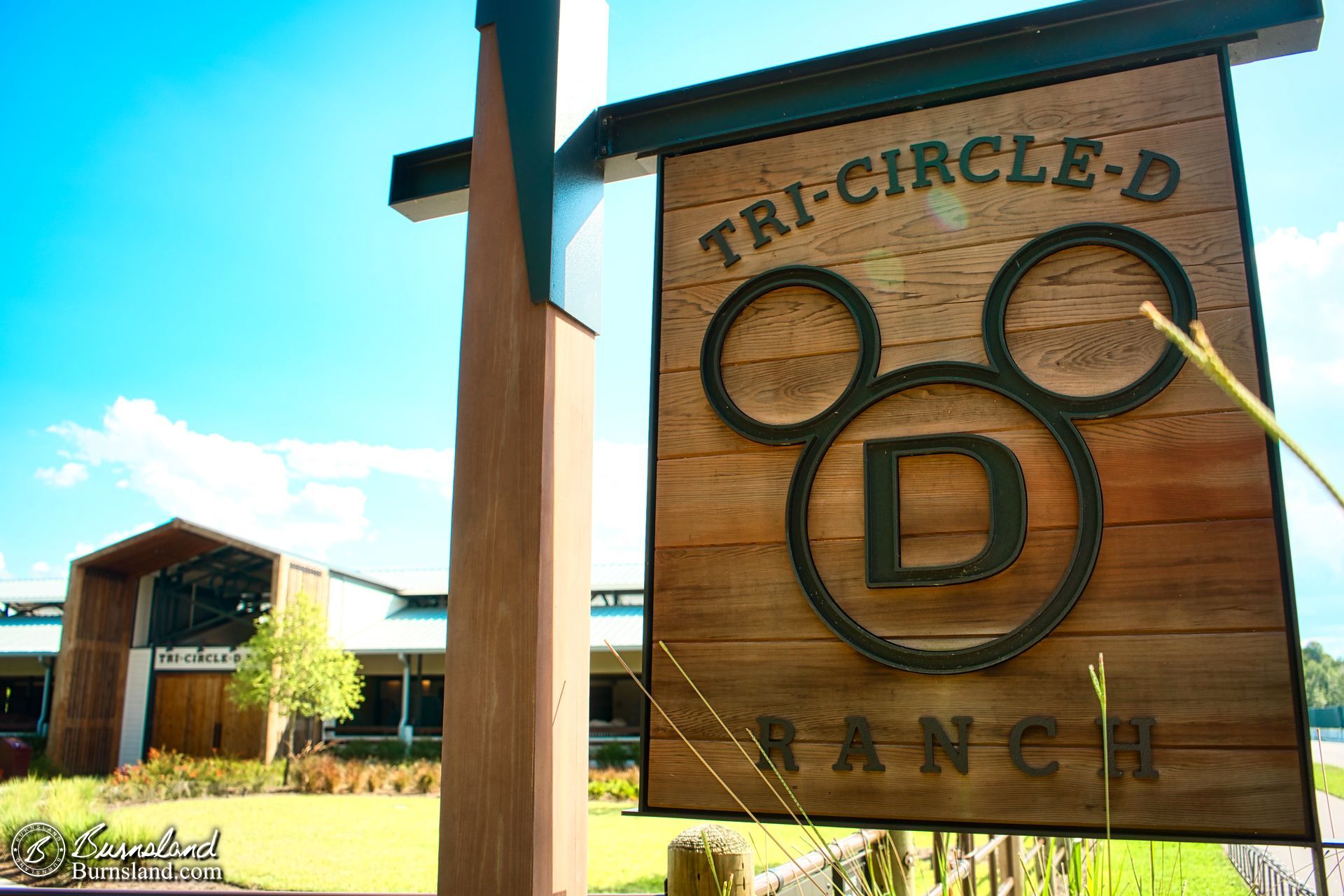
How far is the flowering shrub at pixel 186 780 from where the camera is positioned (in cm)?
1267

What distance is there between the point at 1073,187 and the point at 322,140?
9113mm

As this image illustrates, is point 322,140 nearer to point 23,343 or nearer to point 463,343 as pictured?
point 463,343

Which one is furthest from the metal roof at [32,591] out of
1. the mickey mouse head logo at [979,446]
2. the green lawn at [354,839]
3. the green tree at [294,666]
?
the mickey mouse head logo at [979,446]

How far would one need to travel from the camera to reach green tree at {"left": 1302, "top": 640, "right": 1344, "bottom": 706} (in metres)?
1.38

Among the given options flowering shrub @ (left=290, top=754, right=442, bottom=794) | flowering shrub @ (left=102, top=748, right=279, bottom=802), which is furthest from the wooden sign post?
flowering shrub @ (left=102, top=748, right=279, bottom=802)

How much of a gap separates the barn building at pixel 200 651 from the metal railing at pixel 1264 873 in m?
10.8

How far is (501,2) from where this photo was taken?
206 cm

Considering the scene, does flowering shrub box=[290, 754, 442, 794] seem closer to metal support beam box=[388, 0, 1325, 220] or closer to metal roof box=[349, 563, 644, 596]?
metal roof box=[349, 563, 644, 596]

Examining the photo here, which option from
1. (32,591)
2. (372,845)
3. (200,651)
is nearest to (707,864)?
(372,845)

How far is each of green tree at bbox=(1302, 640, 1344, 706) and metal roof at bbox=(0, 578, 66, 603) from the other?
1012 inches

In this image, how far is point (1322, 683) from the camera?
1419mm

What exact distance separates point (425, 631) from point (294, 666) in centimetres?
403

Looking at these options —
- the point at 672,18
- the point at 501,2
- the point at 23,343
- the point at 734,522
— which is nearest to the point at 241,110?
the point at 672,18

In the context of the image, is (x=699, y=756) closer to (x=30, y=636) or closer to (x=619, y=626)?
(x=619, y=626)
